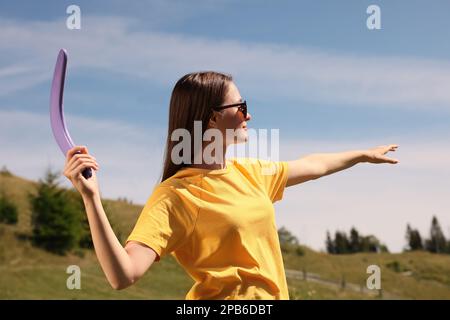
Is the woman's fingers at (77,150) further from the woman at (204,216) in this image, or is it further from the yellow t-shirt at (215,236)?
the yellow t-shirt at (215,236)

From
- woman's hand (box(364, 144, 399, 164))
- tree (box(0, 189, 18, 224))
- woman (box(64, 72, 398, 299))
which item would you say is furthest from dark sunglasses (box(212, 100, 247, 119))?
tree (box(0, 189, 18, 224))

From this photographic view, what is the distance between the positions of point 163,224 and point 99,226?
424 mm

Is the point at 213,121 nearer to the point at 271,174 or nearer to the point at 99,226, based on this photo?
the point at 271,174

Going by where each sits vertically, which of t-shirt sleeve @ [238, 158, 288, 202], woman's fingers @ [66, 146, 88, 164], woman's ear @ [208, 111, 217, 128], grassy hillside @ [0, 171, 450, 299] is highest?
grassy hillside @ [0, 171, 450, 299]

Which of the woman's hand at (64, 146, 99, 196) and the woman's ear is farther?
the woman's ear

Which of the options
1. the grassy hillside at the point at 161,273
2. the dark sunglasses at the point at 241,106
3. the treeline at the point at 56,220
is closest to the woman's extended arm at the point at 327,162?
the dark sunglasses at the point at 241,106

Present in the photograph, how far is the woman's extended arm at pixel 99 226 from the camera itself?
2.66 meters

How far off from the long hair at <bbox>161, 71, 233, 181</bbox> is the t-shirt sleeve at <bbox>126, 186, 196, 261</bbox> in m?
0.29

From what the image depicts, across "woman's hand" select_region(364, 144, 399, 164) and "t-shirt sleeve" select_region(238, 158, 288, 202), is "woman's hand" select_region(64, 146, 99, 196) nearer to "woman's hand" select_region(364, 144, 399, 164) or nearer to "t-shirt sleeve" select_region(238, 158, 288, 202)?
"t-shirt sleeve" select_region(238, 158, 288, 202)

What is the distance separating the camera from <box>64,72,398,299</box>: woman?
9.09ft

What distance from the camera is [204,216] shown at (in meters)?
3.10

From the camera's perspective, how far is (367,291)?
114 ft

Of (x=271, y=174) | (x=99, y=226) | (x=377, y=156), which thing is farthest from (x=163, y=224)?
(x=377, y=156)

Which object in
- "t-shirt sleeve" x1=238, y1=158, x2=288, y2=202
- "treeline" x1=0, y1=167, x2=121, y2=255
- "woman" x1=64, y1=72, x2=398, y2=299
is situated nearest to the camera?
"woman" x1=64, y1=72, x2=398, y2=299
